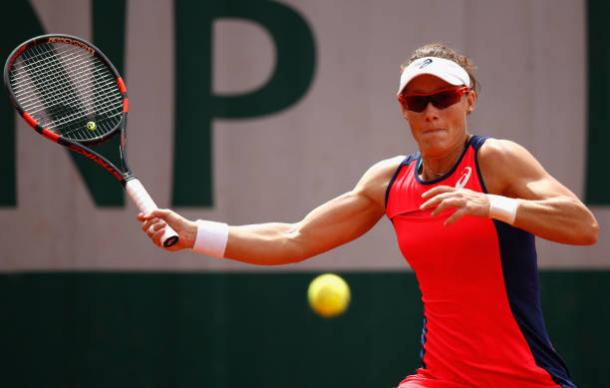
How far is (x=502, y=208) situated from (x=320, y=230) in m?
0.90

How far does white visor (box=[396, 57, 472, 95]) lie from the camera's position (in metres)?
3.10

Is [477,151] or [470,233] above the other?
[477,151]

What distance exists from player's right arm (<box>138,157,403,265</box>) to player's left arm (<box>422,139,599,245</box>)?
489 millimetres

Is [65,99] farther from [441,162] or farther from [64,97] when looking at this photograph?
[441,162]

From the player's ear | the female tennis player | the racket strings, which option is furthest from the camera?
the racket strings

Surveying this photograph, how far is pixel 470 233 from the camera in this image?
2.99 m

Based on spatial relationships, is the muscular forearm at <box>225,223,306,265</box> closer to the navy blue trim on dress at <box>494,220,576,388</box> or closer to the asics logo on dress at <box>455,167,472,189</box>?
the asics logo on dress at <box>455,167,472,189</box>

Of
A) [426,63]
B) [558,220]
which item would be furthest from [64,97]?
[558,220]

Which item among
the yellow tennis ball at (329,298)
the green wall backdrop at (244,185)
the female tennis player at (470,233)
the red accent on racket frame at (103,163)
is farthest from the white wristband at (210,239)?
the green wall backdrop at (244,185)

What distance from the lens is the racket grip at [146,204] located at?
308 centimetres

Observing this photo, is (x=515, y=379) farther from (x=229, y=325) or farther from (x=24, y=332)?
(x=24, y=332)

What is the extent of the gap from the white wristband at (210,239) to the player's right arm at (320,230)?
3cm

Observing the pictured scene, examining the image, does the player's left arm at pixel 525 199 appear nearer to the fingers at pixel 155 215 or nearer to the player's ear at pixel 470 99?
the player's ear at pixel 470 99

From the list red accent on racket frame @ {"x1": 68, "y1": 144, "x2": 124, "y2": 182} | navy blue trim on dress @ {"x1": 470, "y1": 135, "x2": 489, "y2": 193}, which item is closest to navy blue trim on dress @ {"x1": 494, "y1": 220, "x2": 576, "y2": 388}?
navy blue trim on dress @ {"x1": 470, "y1": 135, "x2": 489, "y2": 193}
